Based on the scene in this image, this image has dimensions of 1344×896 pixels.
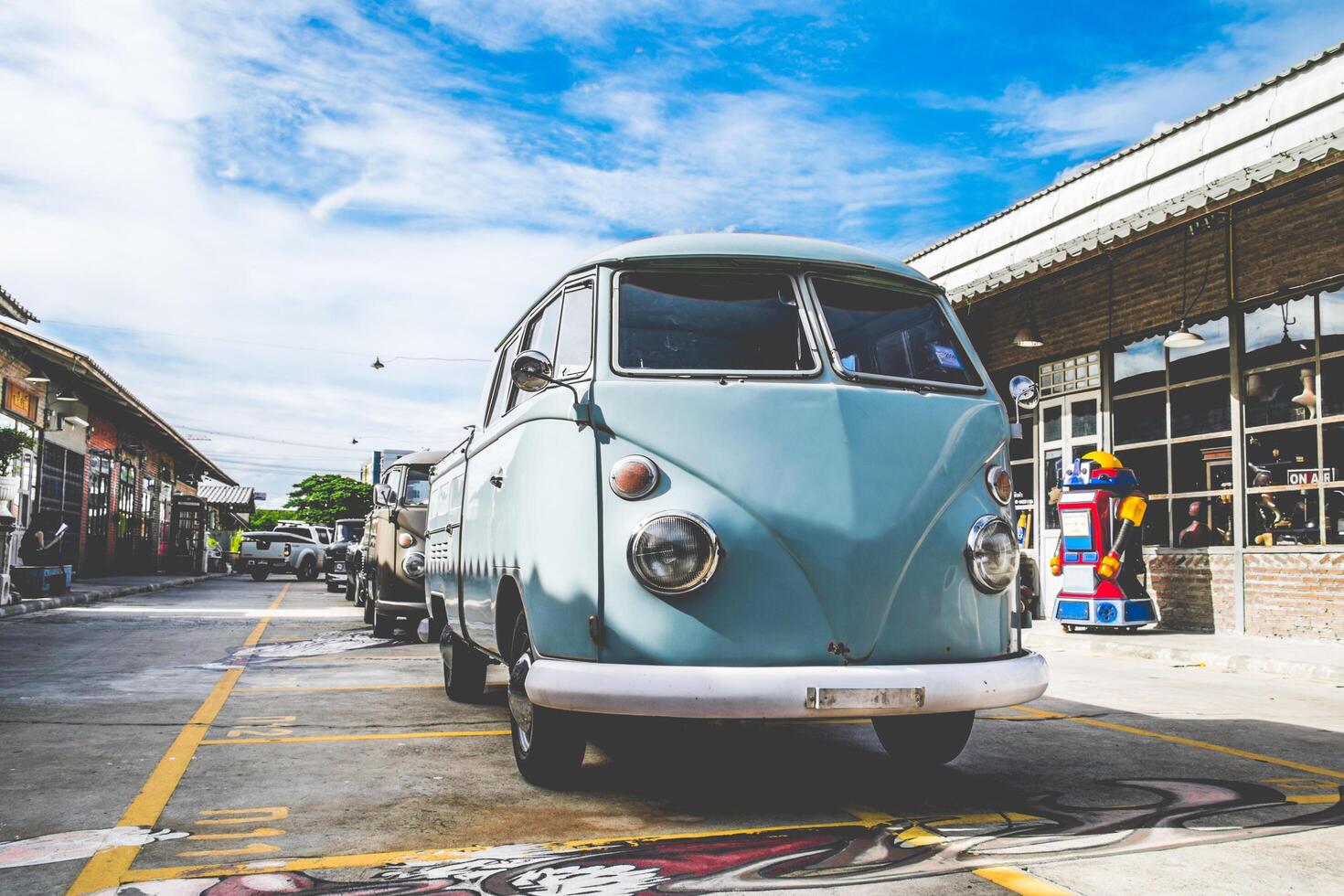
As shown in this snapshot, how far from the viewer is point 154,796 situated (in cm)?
489

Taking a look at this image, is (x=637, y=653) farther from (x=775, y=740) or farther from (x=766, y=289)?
(x=775, y=740)

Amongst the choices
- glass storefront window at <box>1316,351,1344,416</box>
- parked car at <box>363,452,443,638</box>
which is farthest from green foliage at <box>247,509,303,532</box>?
glass storefront window at <box>1316,351,1344,416</box>

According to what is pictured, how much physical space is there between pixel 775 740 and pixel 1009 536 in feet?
7.64

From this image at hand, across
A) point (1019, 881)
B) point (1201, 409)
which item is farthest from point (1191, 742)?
point (1201, 409)

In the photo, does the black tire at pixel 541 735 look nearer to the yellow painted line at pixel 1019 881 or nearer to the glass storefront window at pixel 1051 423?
the yellow painted line at pixel 1019 881

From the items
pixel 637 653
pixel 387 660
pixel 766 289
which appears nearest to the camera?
pixel 637 653

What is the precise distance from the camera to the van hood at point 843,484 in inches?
173

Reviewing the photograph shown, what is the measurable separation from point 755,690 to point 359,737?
128 inches

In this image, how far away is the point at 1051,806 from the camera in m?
4.76

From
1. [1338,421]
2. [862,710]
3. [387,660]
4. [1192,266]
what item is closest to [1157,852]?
[862,710]

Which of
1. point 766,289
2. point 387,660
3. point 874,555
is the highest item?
point 766,289

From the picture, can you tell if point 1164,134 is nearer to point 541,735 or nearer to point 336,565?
point 541,735

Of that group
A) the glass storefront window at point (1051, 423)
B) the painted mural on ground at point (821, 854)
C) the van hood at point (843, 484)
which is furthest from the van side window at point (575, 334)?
the glass storefront window at point (1051, 423)

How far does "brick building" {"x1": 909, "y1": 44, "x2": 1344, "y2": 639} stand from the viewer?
1194cm
